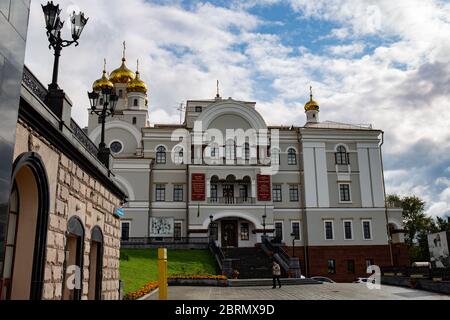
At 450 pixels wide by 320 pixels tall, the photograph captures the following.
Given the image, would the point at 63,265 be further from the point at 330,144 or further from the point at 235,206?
the point at 330,144

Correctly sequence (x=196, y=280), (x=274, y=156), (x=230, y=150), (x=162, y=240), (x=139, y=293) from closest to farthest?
1. (x=139, y=293)
2. (x=196, y=280)
3. (x=162, y=240)
4. (x=230, y=150)
5. (x=274, y=156)

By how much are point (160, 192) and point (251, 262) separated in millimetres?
12595

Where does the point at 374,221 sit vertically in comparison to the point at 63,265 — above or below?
above

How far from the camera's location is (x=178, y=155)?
138 feet

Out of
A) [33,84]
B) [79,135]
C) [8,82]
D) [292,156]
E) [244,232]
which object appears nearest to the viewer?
[8,82]

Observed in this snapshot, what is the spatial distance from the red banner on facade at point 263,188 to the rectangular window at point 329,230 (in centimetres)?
580

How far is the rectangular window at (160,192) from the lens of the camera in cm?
4109

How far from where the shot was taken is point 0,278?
18.2ft

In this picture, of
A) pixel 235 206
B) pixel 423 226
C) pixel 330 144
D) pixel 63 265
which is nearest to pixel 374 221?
pixel 330 144

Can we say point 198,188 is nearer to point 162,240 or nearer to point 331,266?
point 162,240

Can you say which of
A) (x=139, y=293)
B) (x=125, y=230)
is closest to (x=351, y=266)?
(x=125, y=230)
